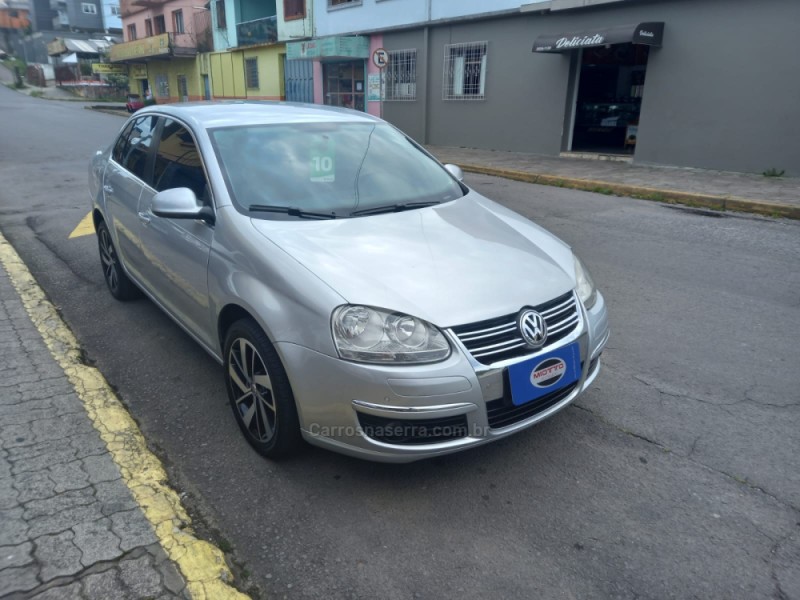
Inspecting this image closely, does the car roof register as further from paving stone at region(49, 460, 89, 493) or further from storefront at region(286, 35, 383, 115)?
storefront at region(286, 35, 383, 115)

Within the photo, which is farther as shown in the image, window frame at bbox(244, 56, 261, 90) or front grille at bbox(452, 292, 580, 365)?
window frame at bbox(244, 56, 261, 90)

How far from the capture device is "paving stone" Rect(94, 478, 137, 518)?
2566 millimetres

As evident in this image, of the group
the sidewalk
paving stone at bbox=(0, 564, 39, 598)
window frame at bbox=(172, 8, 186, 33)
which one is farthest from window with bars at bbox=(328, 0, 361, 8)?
paving stone at bbox=(0, 564, 39, 598)

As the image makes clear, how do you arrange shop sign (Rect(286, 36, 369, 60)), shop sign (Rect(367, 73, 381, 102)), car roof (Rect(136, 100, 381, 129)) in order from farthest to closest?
shop sign (Rect(286, 36, 369, 60)) → shop sign (Rect(367, 73, 381, 102)) → car roof (Rect(136, 100, 381, 129))

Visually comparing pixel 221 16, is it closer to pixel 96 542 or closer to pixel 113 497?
pixel 113 497

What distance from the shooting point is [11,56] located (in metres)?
74.6

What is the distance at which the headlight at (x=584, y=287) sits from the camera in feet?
9.91

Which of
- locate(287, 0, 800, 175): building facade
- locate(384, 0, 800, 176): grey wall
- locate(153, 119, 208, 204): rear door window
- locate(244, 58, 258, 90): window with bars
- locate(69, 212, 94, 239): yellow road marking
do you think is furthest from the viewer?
locate(244, 58, 258, 90): window with bars

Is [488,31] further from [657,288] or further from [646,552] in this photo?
[646,552]

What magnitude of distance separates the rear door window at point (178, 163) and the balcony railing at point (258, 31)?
74.9ft

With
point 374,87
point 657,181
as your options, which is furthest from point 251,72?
point 657,181

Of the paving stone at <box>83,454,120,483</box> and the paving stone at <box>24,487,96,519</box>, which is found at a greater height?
the paving stone at <box>24,487,96,519</box>

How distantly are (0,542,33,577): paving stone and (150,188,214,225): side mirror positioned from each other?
1.64 m

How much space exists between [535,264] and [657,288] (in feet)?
9.52
